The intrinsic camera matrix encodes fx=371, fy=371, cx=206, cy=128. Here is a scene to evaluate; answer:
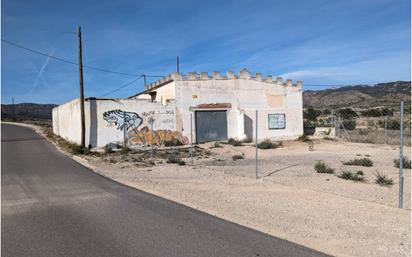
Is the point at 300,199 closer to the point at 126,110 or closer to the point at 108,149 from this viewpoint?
the point at 108,149

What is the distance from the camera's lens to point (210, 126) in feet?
90.0

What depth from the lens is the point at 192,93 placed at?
87.3ft

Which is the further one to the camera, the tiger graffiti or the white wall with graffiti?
the tiger graffiti

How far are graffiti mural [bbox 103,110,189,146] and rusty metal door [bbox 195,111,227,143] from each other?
1.58 m

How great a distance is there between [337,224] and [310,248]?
1329 mm

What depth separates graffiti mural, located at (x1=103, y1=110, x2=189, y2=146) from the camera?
24.0 metres

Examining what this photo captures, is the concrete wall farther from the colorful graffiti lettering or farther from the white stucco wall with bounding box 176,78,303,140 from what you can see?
the white stucco wall with bounding box 176,78,303,140

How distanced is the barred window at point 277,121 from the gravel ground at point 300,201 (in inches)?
610

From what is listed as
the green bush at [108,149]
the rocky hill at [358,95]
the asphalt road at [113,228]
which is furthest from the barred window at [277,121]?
the rocky hill at [358,95]

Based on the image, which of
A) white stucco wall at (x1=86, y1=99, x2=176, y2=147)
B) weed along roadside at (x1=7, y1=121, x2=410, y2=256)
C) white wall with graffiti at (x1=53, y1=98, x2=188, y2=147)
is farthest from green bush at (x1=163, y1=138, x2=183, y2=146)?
weed along roadside at (x1=7, y1=121, x2=410, y2=256)

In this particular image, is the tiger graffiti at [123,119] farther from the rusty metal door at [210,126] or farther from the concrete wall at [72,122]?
the rusty metal door at [210,126]

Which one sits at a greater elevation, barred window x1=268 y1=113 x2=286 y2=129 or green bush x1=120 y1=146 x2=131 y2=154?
barred window x1=268 y1=113 x2=286 y2=129

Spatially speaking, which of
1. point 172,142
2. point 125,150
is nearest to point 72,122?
point 125,150

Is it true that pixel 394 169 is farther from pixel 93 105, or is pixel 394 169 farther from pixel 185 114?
pixel 93 105
